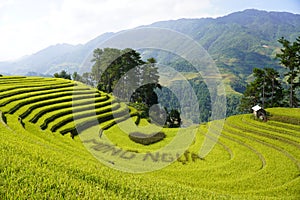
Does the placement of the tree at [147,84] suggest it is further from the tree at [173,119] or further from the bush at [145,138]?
the bush at [145,138]

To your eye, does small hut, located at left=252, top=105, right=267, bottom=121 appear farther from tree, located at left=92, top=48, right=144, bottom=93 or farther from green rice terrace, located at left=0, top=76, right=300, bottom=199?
tree, located at left=92, top=48, right=144, bottom=93

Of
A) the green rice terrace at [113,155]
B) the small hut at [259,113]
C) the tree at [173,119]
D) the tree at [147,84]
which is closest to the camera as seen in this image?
the green rice terrace at [113,155]

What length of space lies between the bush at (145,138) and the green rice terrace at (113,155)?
0.31 ft

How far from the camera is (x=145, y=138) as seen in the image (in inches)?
743

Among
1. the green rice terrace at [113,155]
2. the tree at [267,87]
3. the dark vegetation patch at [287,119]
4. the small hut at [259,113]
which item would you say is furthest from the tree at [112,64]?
the dark vegetation patch at [287,119]

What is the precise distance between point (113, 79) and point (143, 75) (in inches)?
276

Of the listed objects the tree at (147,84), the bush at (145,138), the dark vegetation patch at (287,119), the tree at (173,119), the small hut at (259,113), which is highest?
the tree at (147,84)

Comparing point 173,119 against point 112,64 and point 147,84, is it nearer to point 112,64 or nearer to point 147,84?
point 147,84

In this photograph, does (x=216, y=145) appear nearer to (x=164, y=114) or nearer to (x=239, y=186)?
(x=239, y=186)

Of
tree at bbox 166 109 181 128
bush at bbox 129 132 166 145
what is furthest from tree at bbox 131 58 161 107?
bush at bbox 129 132 166 145

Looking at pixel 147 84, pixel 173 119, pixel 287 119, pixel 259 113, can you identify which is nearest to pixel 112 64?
pixel 147 84

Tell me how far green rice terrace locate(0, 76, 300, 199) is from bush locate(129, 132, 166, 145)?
9cm

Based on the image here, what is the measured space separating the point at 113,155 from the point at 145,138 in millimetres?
6313

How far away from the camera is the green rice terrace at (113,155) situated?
16.1ft
